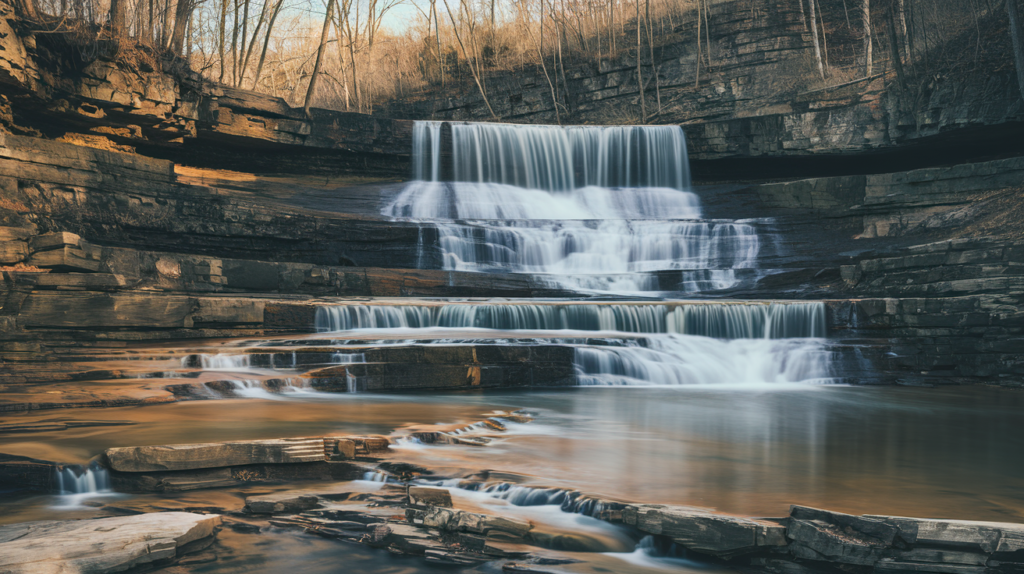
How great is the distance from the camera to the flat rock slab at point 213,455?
3758mm

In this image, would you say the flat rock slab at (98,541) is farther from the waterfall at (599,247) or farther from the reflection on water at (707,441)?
the waterfall at (599,247)

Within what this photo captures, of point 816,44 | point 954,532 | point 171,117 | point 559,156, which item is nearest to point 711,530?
point 954,532

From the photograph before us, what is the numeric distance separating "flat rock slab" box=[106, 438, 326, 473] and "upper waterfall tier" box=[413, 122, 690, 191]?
15.3 metres

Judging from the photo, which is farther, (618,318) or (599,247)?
(599,247)

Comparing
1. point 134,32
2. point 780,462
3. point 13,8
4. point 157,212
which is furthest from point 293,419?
point 134,32

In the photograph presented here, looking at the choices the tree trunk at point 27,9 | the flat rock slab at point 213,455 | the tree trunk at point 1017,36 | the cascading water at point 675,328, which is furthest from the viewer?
the tree trunk at point 1017,36

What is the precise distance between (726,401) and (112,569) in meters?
6.33

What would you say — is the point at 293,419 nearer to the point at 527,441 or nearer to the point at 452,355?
the point at 527,441

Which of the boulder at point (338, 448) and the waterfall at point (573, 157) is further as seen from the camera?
the waterfall at point (573, 157)

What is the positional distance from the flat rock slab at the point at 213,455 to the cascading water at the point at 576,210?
30.3 feet

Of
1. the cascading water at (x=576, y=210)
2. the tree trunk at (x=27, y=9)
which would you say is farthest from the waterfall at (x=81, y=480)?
the tree trunk at (x=27, y=9)

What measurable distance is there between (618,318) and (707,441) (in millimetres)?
5005

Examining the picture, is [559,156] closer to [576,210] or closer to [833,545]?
[576,210]

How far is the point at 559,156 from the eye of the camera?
1889cm
